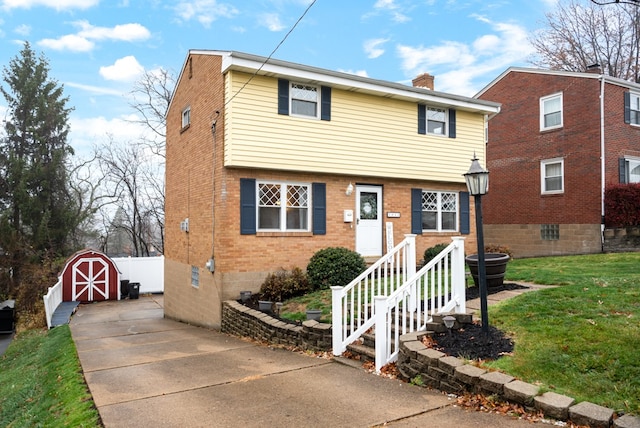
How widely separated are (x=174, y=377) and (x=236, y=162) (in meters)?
5.45

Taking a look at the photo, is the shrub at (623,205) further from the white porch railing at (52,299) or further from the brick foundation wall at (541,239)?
the white porch railing at (52,299)

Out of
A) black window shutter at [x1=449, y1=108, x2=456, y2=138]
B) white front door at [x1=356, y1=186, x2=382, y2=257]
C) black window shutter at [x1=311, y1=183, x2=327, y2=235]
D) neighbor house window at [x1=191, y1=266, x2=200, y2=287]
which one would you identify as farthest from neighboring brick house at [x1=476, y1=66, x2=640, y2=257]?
neighbor house window at [x1=191, y1=266, x2=200, y2=287]

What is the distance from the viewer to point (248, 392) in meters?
5.26

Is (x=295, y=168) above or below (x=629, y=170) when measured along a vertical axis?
below

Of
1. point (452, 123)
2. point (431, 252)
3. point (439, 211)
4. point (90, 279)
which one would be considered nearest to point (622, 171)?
point (452, 123)

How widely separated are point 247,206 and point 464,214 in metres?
7.10

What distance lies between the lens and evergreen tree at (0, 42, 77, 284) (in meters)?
28.3

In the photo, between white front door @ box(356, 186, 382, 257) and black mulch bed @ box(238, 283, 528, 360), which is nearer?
black mulch bed @ box(238, 283, 528, 360)

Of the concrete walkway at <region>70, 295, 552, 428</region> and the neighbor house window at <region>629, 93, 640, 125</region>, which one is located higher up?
the neighbor house window at <region>629, 93, 640, 125</region>

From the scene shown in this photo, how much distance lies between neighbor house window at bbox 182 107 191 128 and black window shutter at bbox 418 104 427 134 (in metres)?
6.69

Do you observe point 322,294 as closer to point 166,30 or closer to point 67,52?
point 166,30

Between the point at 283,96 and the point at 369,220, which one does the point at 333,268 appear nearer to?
the point at 369,220

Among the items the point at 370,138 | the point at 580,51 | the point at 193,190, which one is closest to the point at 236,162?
the point at 193,190

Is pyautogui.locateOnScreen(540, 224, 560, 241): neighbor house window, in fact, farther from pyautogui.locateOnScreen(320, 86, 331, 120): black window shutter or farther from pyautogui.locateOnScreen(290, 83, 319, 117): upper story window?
pyautogui.locateOnScreen(290, 83, 319, 117): upper story window
